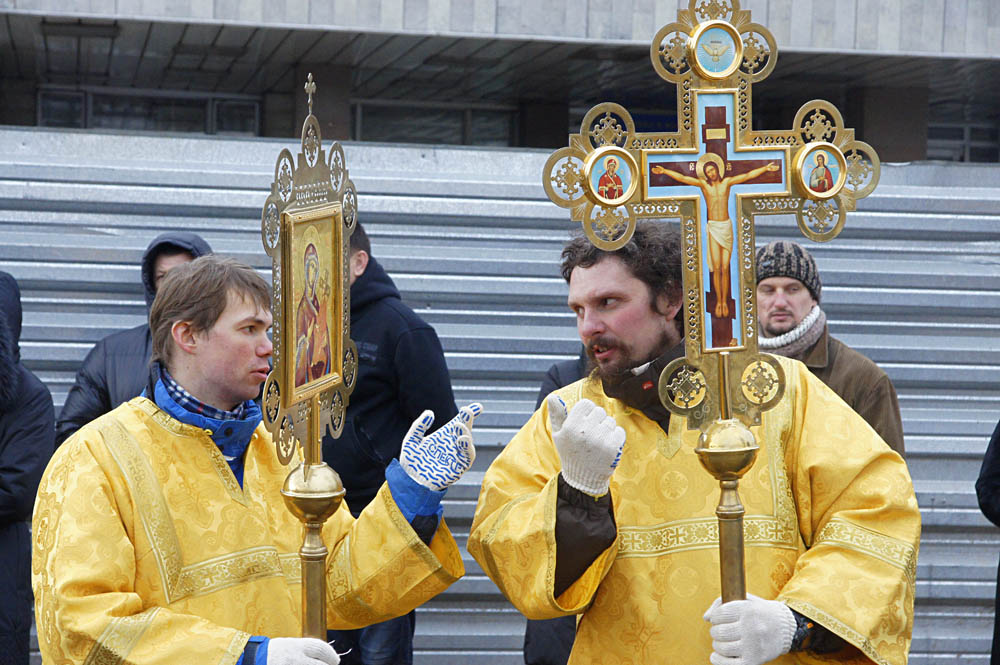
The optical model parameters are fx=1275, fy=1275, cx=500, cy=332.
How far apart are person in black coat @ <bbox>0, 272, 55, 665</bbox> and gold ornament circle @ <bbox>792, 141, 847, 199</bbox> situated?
2.51m

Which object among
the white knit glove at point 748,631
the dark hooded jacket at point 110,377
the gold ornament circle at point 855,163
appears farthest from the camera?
the dark hooded jacket at point 110,377

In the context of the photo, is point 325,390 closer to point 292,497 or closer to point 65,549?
point 292,497

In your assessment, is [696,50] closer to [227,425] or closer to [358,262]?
[227,425]

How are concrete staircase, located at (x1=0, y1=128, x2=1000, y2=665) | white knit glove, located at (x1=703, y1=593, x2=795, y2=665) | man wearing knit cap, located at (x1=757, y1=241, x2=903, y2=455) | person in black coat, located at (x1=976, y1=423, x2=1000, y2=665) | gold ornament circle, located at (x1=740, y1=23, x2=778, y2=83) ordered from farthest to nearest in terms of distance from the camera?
1. concrete staircase, located at (x1=0, y1=128, x2=1000, y2=665)
2. man wearing knit cap, located at (x1=757, y1=241, x2=903, y2=455)
3. person in black coat, located at (x1=976, y1=423, x2=1000, y2=665)
4. gold ornament circle, located at (x1=740, y1=23, x2=778, y2=83)
5. white knit glove, located at (x1=703, y1=593, x2=795, y2=665)

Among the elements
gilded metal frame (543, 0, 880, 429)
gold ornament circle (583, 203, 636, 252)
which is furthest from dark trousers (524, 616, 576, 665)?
gold ornament circle (583, 203, 636, 252)

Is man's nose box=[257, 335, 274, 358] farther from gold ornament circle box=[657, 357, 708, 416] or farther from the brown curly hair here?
gold ornament circle box=[657, 357, 708, 416]

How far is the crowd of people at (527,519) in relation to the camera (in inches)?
89.9

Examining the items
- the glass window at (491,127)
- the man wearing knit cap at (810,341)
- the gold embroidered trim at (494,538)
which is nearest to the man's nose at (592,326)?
the gold embroidered trim at (494,538)

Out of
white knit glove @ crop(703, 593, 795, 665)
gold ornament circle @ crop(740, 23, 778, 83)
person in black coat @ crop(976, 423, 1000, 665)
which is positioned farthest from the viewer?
person in black coat @ crop(976, 423, 1000, 665)

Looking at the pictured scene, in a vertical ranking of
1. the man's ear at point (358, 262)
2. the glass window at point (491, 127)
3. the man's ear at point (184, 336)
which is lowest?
the man's ear at point (184, 336)

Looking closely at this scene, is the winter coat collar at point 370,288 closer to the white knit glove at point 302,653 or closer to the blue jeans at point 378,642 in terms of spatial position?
the blue jeans at point 378,642

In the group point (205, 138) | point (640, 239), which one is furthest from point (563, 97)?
point (640, 239)

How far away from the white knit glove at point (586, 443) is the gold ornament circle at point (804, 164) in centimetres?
56

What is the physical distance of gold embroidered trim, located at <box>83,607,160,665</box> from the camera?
2230mm
